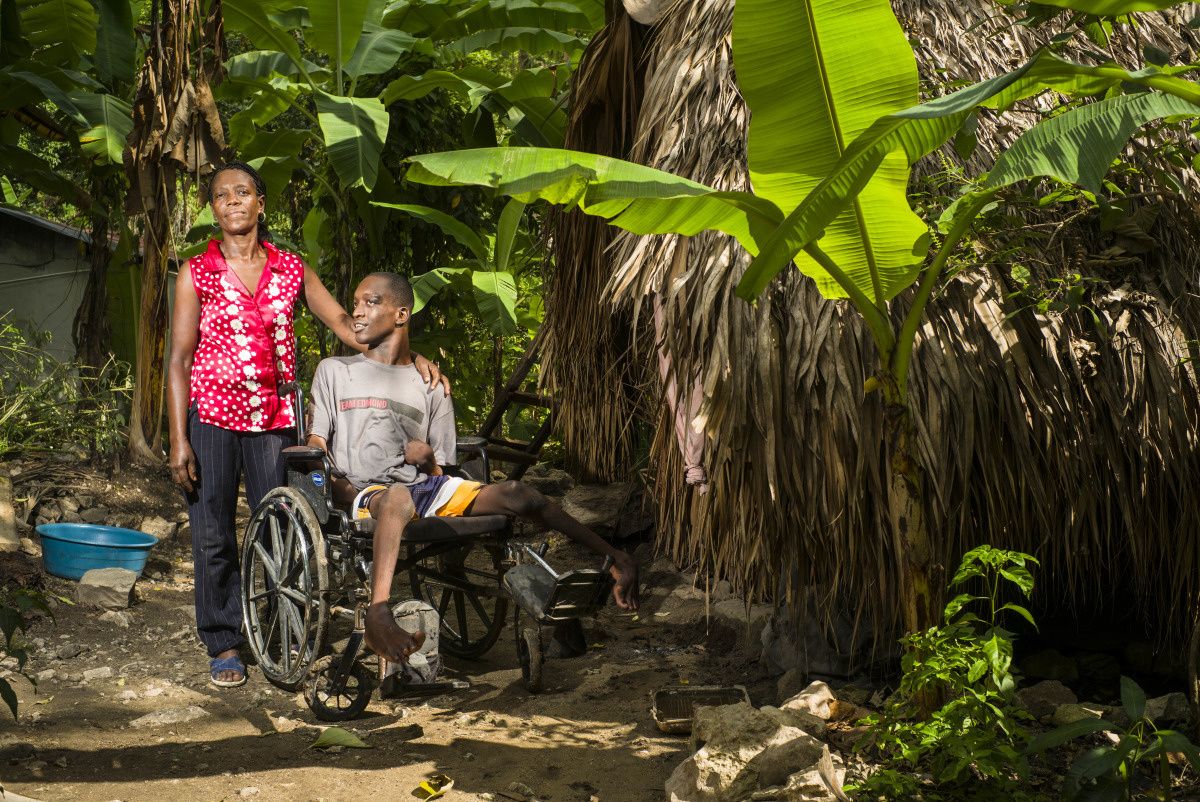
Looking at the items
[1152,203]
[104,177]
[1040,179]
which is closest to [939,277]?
[1040,179]

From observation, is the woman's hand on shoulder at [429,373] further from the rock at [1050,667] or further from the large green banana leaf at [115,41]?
the large green banana leaf at [115,41]

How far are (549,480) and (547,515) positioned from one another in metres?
4.32

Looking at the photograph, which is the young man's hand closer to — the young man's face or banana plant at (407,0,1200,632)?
banana plant at (407,0,1200,632)

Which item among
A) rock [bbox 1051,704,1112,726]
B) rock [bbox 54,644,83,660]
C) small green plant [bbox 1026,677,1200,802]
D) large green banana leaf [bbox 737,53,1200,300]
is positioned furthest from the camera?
rock [bbox 54,644,83,660]

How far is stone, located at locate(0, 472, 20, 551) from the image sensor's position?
540cm

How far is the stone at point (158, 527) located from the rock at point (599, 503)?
225 cm

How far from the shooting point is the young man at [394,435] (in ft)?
13.2

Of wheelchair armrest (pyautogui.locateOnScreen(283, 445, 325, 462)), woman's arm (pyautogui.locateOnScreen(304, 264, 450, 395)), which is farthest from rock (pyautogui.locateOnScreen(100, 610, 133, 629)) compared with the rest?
woman's arm (pyautogui.locateOnScreen(304, 264, 450, 395))

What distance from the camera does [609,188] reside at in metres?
3.07

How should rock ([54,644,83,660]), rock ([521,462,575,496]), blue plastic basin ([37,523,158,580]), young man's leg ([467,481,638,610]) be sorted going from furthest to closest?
rock ([521,462,575,496]) < blue plastic basin ([37,523,158,580]) < rock ([54,644,83,660]) < young man's leg ([467,481,638,610])

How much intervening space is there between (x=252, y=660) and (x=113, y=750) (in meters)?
0.98

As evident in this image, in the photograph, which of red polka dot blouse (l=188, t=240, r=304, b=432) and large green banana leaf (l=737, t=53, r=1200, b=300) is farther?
red polka dot blouse (l=188, t=240, r=304, b=432)

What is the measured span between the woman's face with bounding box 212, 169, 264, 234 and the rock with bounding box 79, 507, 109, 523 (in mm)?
2788

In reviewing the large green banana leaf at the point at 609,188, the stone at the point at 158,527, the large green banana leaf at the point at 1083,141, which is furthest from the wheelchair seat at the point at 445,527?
the stone at the point at 158,527
